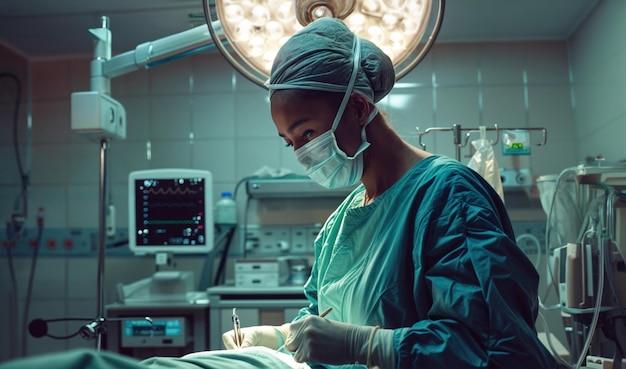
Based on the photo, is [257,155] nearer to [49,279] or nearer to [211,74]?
[211,74]

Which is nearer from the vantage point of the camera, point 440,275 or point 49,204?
point 440,275

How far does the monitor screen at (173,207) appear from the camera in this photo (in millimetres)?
2703

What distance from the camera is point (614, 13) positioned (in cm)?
254

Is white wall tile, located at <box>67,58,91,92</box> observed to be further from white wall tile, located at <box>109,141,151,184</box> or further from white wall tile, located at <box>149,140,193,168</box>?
white wall tile, located at <box>149,140,193,168</box>

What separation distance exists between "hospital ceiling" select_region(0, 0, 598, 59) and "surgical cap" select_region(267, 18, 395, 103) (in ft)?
6.47

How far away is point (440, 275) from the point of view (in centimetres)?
83

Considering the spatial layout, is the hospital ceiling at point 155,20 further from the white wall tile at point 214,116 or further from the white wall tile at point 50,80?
the white wall tile at point 214,116

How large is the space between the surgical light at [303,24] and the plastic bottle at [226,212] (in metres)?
2.04

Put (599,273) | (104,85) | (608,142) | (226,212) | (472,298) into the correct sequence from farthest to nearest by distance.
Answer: (226,212)
(608,142)
(104,85)
(599,273)
(472,298)

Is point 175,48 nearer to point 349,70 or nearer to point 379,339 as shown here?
point 349,70

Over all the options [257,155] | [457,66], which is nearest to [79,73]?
[257,155]

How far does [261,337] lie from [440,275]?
20.0 inches

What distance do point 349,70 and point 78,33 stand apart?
272 centimetres

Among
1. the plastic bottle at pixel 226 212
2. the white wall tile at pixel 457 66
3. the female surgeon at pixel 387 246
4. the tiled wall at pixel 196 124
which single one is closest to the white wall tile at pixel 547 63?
the tiled wall at pixel 196 124
